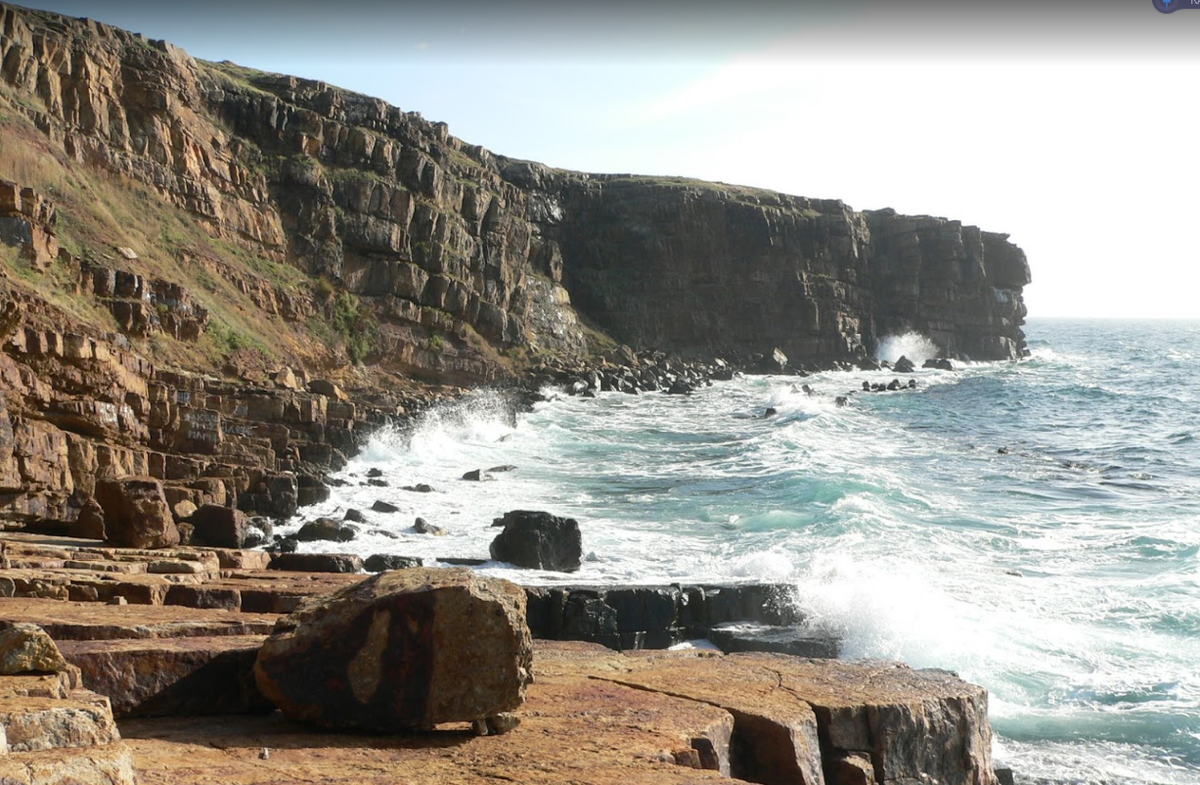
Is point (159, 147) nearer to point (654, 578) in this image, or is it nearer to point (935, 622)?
point (654, 578)

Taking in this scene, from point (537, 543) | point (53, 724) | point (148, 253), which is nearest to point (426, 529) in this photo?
point (537, 543)

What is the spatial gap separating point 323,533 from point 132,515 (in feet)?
23.6

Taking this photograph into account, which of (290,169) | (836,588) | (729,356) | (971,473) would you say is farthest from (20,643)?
(729,356)

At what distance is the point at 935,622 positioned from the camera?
15219 mm

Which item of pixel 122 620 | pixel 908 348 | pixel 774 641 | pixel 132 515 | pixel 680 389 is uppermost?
pixel 908 348

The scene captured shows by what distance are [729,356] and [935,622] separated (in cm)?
6502

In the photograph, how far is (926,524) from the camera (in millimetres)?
23062

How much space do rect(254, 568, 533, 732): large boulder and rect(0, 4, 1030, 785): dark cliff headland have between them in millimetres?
553

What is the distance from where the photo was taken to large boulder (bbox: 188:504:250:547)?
15914mm

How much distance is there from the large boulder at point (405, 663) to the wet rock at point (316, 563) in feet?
24.6

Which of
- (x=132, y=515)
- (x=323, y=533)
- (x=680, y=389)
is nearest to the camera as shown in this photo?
(x=132, y=515)

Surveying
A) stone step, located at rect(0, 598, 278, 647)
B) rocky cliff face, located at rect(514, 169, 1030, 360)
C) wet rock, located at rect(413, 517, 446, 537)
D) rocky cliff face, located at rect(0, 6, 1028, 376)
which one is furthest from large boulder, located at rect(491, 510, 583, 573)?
rocky cliff face, located at rect(514, 169, 1030, 360)

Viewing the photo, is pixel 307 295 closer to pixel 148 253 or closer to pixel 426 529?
pixel 148 253

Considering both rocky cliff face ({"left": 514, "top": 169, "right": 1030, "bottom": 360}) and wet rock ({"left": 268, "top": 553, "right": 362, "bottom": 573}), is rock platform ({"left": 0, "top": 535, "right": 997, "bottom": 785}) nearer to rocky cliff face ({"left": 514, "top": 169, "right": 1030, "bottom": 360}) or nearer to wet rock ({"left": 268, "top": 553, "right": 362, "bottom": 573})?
wet rock ({"left": 268, "top": 553, "right": 362, "bottom": 573})
